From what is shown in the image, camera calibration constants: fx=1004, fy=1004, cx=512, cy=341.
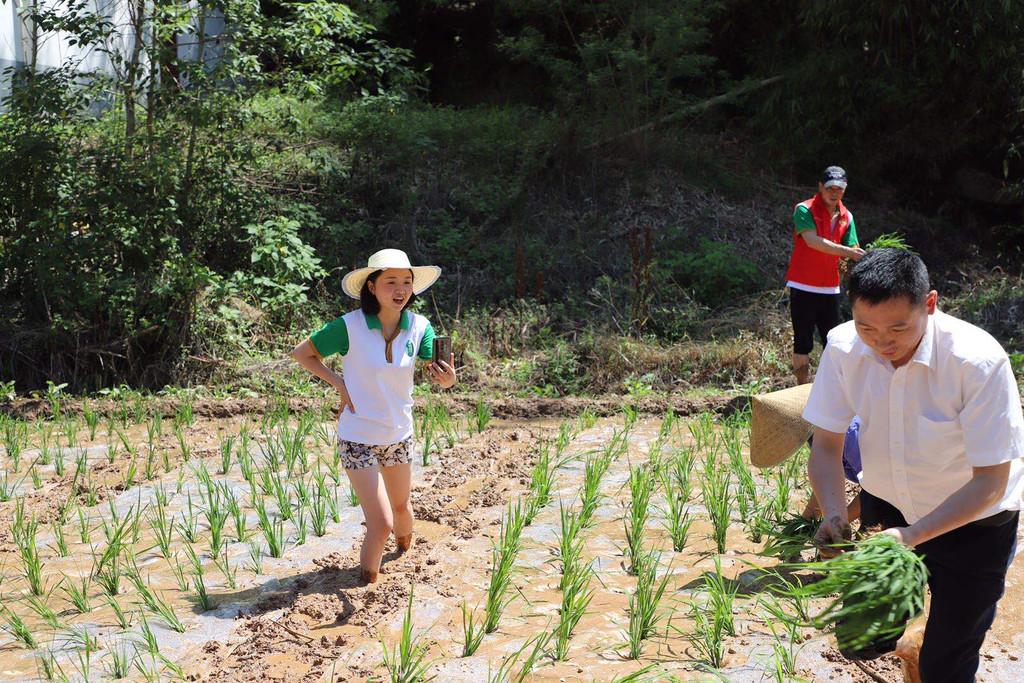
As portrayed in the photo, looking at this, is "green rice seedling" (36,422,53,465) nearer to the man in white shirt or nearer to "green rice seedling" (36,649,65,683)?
"green rice seedling" (36,649,65,683)

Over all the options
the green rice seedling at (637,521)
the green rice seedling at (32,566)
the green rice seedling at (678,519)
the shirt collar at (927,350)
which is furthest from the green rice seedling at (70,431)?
the shirt collar at (927,350)

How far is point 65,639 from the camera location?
3.72 m

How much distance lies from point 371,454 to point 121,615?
112 cm

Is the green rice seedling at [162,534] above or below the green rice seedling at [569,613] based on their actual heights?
above

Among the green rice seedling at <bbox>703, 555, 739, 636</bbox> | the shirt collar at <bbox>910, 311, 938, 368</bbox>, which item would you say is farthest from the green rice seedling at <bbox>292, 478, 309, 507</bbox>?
the shirt collar at <bbox>910, 311, 938, 368</bbox>

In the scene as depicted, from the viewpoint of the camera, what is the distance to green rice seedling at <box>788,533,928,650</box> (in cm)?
228

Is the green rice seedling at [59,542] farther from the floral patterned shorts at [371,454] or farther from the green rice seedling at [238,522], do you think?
the floral patterned shorts at [371,454]

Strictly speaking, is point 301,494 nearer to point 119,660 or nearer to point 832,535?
point 119,660


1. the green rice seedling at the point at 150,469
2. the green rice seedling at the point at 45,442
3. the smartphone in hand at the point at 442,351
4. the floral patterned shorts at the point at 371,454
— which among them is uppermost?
the smartphone in hand at the point at 442,351

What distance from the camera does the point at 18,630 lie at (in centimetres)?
364

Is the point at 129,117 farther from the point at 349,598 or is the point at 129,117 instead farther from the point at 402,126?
the point at 349,598

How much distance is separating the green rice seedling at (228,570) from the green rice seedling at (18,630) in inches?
30.8

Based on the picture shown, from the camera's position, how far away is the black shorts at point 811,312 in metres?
6.96

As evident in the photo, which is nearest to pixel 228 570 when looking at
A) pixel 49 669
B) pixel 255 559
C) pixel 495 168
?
pixel 255 559
